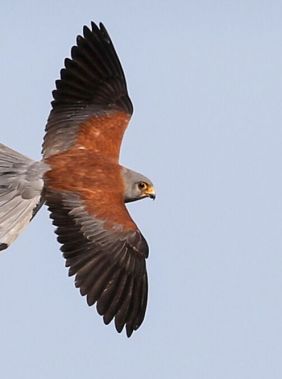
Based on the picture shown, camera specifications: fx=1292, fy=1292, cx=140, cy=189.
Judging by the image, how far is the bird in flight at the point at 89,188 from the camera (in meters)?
13.2

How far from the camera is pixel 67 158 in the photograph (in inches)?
555

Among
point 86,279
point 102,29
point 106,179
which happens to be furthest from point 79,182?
point 102,29

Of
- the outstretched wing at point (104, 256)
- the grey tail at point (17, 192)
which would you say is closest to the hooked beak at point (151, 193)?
the outstretched wing at point (104, 256)

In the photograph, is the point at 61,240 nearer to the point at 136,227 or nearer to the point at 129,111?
the point at 136,227

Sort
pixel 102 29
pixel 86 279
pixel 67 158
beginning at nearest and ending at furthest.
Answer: pixel 86 279 < pixel 67 158 < pixel 102 29

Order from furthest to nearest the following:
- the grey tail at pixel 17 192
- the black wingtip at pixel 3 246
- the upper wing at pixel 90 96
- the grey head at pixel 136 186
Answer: the upper wing at pixel 90 96
the grey head at pixel 136 186
the grey tail at pixel 17 192
the black wingtip at pixel 3 246

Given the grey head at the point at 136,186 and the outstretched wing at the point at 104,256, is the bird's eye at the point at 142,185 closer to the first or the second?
the grey head at the point at 136,186

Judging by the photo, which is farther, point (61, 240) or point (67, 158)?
point (67, 158)

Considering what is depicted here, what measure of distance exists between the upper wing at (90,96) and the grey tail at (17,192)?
1.80 feet

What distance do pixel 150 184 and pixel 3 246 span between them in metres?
1.89

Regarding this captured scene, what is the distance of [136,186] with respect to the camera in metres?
14.1

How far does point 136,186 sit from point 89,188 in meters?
0.68

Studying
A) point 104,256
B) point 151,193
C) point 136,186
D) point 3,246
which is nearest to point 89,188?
point 136,186

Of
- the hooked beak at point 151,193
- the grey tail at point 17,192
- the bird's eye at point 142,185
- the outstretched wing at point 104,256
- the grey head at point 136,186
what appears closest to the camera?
the outstretched wing at point 104,256
